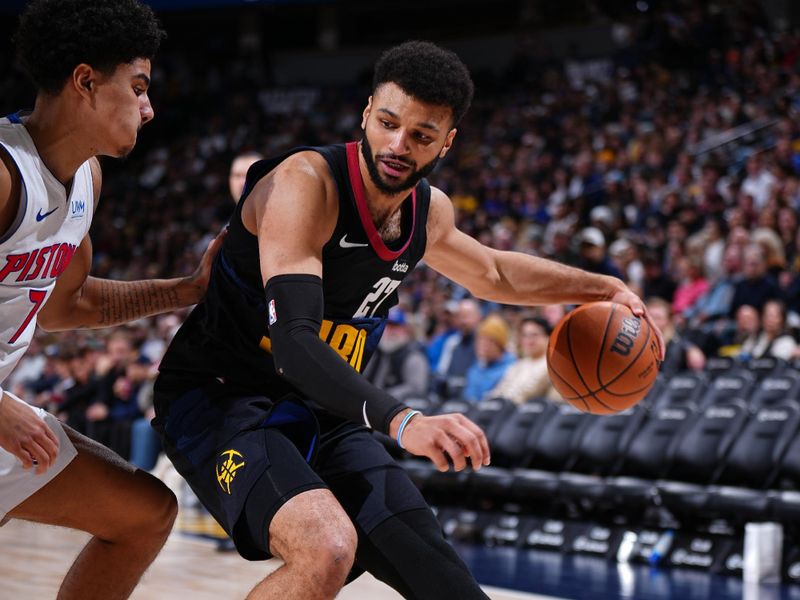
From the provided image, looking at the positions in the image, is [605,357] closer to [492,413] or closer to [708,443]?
[708,443]

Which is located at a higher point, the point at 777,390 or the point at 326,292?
the point at 326,292

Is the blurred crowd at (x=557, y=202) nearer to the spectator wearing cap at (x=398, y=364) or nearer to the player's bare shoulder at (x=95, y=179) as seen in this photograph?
the spectator wearing cap at (x=398, y=364)

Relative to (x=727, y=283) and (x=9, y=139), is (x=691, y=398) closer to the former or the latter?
(x=727, y=283)

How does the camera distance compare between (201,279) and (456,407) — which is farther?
(456,407)

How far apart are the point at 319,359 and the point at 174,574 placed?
13.4 feet

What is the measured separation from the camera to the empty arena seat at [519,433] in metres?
7.75

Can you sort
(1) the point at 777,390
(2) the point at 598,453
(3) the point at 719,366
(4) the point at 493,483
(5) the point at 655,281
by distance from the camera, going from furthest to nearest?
(5) the point at 655,281
(3) the point at 719,366
(4) the point at 493,483
(2) the point at 598,453
(1) the point at 777,390

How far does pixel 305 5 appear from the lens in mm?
22750

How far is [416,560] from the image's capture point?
293 cm

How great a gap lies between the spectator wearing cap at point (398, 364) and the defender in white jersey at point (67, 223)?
5.56 meters

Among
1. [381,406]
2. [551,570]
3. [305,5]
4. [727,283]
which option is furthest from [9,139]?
[305,5]

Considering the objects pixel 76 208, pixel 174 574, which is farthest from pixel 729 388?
pixel 76 208

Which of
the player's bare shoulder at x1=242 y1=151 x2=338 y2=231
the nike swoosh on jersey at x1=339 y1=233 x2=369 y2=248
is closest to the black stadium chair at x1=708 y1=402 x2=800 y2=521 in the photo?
the nike swoosh on jersey at x1=339 y1=233 x2=369 y2=248

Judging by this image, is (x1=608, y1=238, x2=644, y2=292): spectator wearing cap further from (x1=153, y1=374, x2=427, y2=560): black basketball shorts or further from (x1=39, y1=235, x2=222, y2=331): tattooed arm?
(x1=153, y1=374, x2=427, y2=560): black basketball shorts
